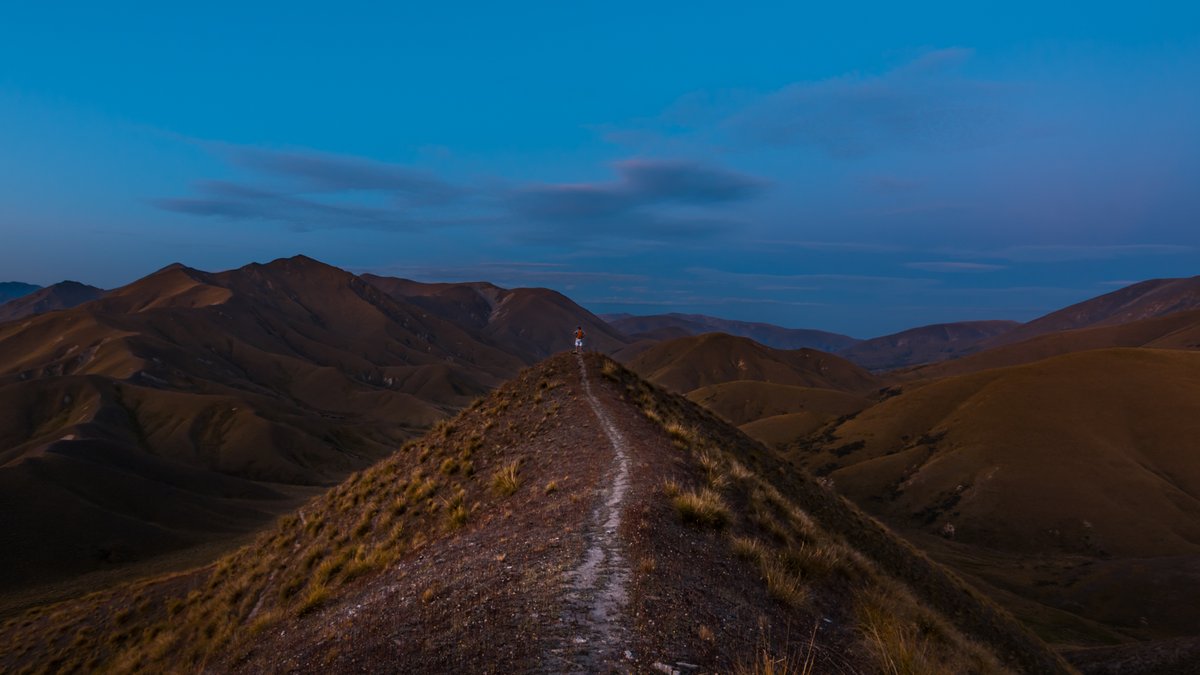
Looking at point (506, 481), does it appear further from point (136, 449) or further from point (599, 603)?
point (136, 449)

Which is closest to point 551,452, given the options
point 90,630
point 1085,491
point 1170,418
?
point 90,630

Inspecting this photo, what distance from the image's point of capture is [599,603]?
742cm

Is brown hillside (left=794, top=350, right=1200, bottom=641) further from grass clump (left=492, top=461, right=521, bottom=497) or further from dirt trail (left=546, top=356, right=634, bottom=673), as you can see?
dirt trail (left=546, top=356, right=634, bottom=673)

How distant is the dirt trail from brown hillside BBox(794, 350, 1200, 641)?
199ft

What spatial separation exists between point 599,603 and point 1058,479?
12069cm

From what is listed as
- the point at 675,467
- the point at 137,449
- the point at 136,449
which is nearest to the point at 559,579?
the point at 675,467

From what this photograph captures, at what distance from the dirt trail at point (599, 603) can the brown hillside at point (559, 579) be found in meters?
0.03

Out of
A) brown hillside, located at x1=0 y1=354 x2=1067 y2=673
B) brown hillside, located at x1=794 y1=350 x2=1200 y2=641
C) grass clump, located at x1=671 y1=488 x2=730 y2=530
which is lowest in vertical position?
brown hillside, located at x1=794 y1=350 x2=1200 y2=641

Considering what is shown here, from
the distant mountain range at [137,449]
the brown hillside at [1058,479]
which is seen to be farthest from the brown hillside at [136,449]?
the brown hillside at [1058,479]

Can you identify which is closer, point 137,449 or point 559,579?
point 559,579

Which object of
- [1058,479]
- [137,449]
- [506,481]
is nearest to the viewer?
[506,481]

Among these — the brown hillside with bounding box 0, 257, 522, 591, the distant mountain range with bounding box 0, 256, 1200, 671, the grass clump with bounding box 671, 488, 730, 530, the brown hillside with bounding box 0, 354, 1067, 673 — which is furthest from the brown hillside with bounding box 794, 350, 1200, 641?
the brown hillside with bounding box 0, 257, 522, 591

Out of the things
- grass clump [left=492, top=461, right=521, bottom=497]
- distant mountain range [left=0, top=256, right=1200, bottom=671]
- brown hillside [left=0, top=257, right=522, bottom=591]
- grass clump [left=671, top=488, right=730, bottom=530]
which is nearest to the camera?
grass clump [left=671, top=488, right=730, bottom=530]

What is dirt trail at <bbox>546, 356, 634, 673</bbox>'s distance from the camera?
623 cm
